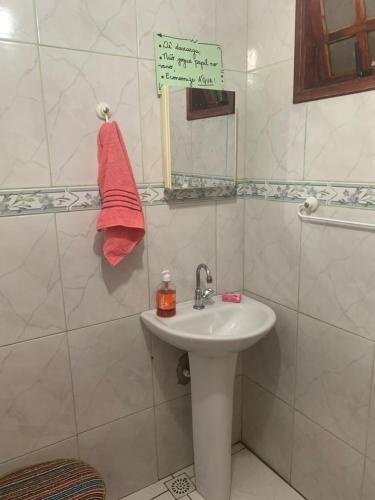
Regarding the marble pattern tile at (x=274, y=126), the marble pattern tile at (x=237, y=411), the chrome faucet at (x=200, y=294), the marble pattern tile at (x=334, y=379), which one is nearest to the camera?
the marble pattern tile at (x=334, y=379)

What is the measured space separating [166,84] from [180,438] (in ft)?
5.31

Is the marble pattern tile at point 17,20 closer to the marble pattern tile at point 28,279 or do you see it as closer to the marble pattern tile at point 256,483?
the marble pattern tile at point 28,279

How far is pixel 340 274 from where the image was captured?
1.38m

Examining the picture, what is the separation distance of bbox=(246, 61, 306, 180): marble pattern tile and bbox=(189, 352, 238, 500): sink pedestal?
817mm

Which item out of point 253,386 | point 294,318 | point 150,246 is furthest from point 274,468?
point 150,246

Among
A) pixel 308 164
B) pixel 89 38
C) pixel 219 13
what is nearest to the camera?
pixel 89 38

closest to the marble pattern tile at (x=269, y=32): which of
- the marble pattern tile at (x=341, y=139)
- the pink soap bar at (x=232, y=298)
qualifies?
the marble pattern tile at (x=341, y=139)

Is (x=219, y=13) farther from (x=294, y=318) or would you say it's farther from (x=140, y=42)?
(x=294, y=318)

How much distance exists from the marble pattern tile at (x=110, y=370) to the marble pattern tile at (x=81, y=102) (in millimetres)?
619

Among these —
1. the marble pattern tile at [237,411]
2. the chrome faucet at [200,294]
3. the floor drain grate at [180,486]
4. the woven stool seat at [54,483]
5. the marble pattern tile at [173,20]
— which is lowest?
the floor drain grate at [180,486]

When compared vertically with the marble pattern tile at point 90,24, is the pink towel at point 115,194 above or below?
below

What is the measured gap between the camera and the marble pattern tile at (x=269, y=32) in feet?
4.73

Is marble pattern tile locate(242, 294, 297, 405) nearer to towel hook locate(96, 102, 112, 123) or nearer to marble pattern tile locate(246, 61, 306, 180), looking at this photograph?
marble pattern tile locate(246, 61, 306, 180)

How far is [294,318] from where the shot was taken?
63.2 inches
